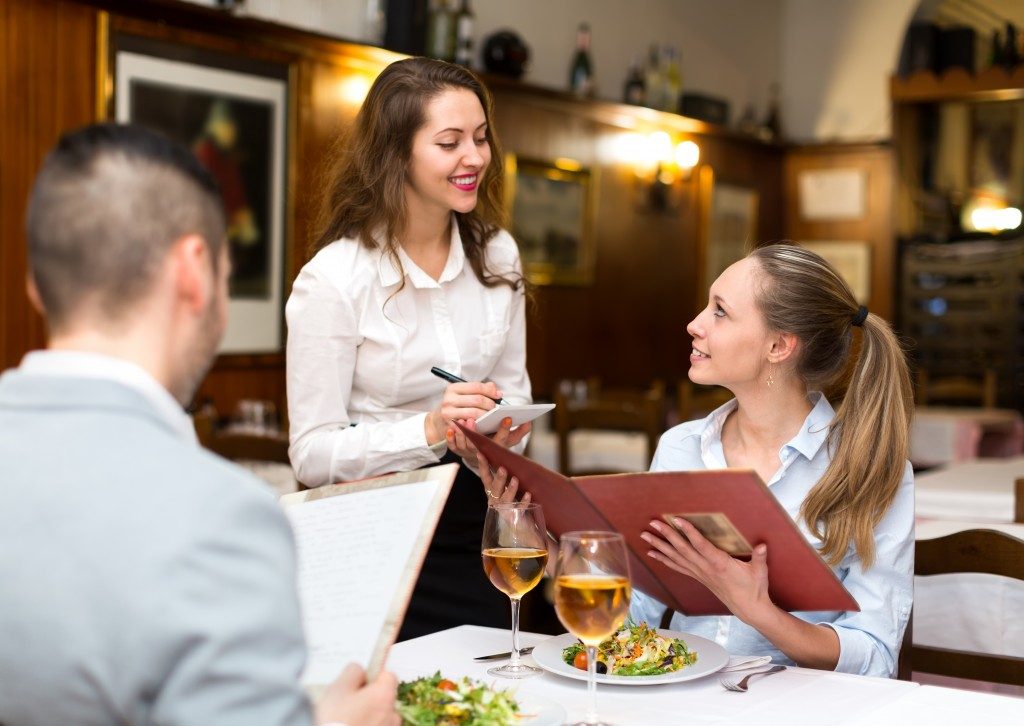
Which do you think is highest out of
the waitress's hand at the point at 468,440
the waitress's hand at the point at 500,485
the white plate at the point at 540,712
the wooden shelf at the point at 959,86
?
the wooden shelf at the point at 959,86

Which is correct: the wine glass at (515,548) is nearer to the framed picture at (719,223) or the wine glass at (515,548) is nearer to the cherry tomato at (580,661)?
the cherry tomato at (580,661)

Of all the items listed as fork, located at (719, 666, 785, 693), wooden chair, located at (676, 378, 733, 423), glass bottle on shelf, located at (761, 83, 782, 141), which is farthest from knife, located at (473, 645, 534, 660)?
glass bottle on shelf, located at (761, 83, 782, 141)

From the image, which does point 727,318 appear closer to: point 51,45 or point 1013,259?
point 51,45

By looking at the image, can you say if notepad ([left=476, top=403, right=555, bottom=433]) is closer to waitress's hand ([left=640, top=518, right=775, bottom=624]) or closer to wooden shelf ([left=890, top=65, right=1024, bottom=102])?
waitress's hand ([left=640, top=518, right=775, bottom=624])

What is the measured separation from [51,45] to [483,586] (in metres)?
3.02

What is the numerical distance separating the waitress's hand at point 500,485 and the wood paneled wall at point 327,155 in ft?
2.66

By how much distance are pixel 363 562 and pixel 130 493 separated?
41cm

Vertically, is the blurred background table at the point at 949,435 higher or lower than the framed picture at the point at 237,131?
lower

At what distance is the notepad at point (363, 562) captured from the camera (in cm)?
121

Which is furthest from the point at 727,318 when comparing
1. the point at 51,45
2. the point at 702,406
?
the point at 702,406

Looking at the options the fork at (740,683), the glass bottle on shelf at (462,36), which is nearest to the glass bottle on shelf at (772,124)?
the glass bottle on shelf at (462,36)

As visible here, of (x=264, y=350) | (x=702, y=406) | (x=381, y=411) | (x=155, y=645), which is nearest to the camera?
(x=155, y=645)

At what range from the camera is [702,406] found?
602cm

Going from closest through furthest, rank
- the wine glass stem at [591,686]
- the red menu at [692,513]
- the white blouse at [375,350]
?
the wine glass stem at [591,686], the red menu at [692,513], the white blouse at [375,350]
